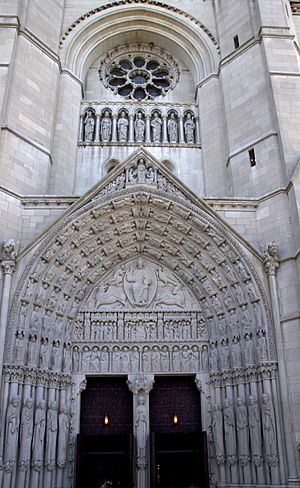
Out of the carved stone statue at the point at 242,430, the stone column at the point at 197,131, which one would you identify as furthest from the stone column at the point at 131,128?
the carved stone statue at the point at 242,430

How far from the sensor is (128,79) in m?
16.4

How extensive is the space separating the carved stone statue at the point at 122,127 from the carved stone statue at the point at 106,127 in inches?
12.9

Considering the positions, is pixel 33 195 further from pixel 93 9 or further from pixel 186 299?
pixel 93 9

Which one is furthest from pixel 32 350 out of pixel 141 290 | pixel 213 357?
pixel 213 357

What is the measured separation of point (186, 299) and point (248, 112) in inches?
226

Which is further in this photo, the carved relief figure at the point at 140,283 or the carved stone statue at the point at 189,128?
the carved stone statue at the point at 189,128

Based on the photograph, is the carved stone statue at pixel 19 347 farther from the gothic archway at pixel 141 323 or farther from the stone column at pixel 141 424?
the stone column at pixel 141 424

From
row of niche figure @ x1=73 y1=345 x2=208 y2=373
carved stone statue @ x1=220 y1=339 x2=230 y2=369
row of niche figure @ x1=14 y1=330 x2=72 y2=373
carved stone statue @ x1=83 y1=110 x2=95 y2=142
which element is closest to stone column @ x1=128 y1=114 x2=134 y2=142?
carved stone statue @ x1=83 y1=110 x2=95 y2=142

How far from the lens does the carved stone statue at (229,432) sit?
1027 cm

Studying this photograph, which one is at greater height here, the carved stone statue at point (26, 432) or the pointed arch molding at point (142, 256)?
the pointed arch molding at point (142, 256)

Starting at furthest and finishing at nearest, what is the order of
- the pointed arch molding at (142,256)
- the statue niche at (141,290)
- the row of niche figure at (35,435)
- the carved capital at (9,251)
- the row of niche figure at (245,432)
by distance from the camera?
1. the statue niche at (141,290)
2. the pointed arch molding at (142,256)
3. the carved capital at (9,251)
4. the row of niche figure at (245,432)
5. the row of niche figure at (35,435)

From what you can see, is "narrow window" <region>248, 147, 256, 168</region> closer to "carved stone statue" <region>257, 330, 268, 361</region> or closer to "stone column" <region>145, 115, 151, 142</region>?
"stone column" <region>145, 115, 151, 142</region>

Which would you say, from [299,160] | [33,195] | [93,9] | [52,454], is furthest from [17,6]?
[52,454]

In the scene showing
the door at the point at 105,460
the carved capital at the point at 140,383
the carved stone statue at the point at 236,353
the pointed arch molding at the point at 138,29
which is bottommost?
the door at the point at 105,460
